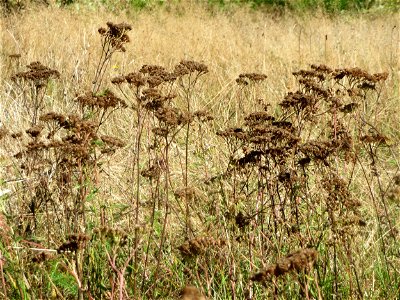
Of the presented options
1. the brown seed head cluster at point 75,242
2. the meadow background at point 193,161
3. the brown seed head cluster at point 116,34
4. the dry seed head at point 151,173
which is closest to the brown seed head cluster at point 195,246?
the meadow background at point 193,161

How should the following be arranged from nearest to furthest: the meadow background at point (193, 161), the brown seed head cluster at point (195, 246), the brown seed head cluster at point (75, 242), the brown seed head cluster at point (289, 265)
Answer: the brown seed head cluster at point (289, 265)
the brown seed head cluster at point (75, 242)
the brown seed head cluster at point (195, 246)
the meadow background at point (193, 161)

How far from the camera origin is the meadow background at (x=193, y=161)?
2504 mm

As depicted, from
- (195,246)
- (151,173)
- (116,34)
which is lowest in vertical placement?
(151,173)

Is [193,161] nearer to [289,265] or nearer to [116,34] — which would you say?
[116,34]

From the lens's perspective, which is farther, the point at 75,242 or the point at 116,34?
the point at 116,34

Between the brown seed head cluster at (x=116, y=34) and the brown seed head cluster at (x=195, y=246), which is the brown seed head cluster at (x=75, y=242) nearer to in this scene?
the brown seed head cluster at (x=195, y=246)

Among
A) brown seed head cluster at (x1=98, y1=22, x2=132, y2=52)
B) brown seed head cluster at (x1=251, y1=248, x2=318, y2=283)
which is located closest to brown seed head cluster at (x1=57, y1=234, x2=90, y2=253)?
brown seed head cluster at (x1=251, y1=248, x2=318, y2=283)

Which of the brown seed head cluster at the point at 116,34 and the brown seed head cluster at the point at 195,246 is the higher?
the brown seed head cluster at the point at 116,34

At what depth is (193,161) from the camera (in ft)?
16.1

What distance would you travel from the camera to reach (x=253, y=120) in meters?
3.10

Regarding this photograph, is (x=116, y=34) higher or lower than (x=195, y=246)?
higher

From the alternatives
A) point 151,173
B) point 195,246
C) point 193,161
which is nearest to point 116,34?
point 151,173

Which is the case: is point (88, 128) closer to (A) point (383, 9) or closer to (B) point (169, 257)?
(B) point (169, 257)

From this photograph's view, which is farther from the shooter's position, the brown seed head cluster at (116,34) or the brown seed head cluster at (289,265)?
the brown seed head cluster at (116,34)
